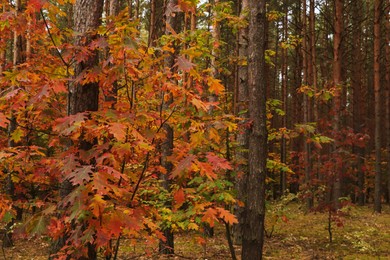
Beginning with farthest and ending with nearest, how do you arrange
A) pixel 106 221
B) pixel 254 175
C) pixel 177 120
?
pixel 254 175
pixel 177 120
pixel 106 221

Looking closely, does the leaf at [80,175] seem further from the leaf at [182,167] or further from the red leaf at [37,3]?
the red leaf at [37,3]

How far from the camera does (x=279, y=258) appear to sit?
320 inches

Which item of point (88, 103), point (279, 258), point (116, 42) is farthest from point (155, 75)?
point (279, 258)

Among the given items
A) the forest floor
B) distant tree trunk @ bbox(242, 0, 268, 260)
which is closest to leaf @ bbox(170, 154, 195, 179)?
distant tree trunk @ bbox(242, 0, 268, 260)

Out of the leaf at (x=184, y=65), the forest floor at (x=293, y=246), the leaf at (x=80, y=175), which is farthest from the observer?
the forest floor at (x=293, y=246)

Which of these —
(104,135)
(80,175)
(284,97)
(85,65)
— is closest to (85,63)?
(85,65)

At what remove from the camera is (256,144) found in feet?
19.2

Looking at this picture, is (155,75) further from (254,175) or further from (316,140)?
(316,140)

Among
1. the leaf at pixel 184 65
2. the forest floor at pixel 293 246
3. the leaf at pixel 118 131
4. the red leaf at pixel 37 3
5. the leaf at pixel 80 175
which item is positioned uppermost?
the red leaf at pixel 37 3

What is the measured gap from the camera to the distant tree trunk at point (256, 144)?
5.72m


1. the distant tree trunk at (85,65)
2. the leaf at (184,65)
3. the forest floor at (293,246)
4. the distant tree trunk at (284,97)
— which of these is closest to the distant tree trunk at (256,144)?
the forest floor at (293,246)

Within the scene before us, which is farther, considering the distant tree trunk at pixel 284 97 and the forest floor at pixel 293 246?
the distant tree trunk at pixel 284 97

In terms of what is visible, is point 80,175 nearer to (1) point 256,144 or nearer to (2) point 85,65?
(2) point 85,65

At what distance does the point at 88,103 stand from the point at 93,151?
0.84 metres
